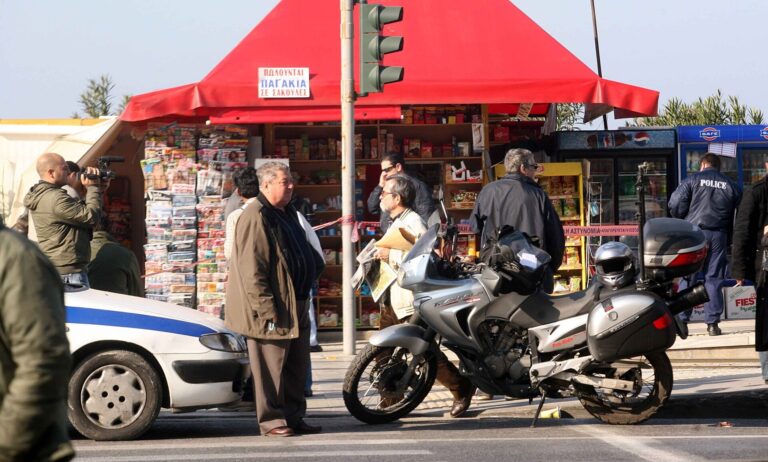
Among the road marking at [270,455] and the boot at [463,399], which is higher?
the boot at [463,399]

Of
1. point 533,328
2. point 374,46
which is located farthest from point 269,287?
point 374,46

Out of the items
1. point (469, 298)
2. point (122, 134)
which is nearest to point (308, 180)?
point (122, 134)

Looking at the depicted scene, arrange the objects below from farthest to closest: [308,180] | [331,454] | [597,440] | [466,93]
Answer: [308,180] < [466,93] < [597,440] < [331,454]

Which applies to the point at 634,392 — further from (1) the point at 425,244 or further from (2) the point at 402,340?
(1) the point at 425,244

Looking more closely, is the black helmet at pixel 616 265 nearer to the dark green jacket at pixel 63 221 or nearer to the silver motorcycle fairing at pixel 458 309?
the silver motorcycle fairing at pixel 458 309

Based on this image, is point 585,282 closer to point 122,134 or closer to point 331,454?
point 122,134

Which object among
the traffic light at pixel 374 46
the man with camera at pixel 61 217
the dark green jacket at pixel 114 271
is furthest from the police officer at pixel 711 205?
the man with camera at pixel 61 217

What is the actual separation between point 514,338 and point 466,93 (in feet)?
21.7

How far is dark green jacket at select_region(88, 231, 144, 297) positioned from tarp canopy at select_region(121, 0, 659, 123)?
4.33 meters

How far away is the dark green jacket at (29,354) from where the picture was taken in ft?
11.1

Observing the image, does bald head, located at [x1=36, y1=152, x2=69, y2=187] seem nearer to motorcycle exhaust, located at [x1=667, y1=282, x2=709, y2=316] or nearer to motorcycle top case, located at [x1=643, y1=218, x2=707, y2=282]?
motorcycle top case, located at [x1=643, y1=218, x2=707, y2=282]

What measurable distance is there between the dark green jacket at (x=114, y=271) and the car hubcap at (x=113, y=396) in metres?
2.53

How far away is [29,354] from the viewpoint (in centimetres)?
339

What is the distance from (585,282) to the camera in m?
16.7
